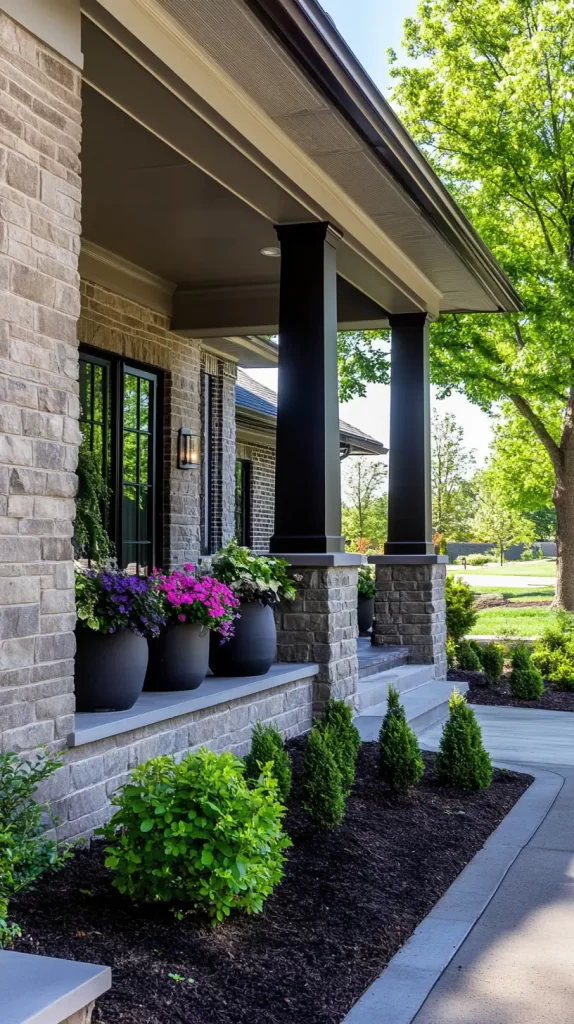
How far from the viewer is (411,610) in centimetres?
1028

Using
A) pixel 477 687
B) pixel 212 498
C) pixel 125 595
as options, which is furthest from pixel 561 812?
pixel 212 498

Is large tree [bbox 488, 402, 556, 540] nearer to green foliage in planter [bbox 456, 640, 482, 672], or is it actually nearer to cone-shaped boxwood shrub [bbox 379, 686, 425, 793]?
green foliage in planter [bbox 456, 640, 482, 672]

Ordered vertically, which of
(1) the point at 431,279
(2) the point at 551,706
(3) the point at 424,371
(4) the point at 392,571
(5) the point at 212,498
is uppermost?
(1) the point at 431,279

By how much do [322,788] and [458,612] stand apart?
8445 mm

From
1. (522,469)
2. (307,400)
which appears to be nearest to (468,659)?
(307,400)

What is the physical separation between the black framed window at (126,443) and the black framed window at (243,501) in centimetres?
454

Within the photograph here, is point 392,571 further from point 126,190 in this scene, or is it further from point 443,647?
point 126,190

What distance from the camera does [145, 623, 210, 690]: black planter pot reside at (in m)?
5.63

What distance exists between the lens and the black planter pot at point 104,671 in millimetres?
4797

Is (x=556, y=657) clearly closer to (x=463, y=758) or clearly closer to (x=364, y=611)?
(x=364, y=611)

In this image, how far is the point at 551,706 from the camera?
10.1 meters

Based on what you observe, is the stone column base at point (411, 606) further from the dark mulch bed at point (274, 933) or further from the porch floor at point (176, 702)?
Result: the dark mulch bed at point (274, 933)

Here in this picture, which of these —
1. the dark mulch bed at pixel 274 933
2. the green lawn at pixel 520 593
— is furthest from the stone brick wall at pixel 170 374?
the green lawn at pixel 520 593

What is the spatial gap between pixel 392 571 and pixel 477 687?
1.83 metres
